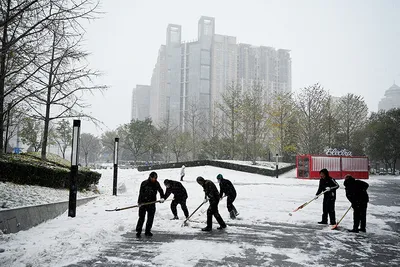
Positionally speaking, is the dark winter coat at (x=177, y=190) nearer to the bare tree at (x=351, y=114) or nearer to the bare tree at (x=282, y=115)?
the bare tree at (x=282, y=115)

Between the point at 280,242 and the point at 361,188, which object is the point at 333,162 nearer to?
the point at 361,188

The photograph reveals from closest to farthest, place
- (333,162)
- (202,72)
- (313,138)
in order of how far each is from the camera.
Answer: (333,162), (313,138), (202,72)

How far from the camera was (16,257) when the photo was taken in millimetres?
4910

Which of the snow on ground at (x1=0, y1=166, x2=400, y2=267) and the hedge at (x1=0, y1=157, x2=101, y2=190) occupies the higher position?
the hedge at (x1=0, y1=157, x2=101, y2=190)

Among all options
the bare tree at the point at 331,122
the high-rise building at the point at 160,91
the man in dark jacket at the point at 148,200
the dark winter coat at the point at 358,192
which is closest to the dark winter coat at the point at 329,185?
the dark winter coat at the point at 358,192

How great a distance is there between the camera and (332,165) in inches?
951

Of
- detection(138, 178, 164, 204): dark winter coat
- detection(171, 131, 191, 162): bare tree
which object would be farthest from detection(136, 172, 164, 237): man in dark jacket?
detection(171, 131, 191, 162): bare tree

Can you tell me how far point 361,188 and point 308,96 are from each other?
29.1 metres

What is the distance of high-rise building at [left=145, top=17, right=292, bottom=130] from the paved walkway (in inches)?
3310

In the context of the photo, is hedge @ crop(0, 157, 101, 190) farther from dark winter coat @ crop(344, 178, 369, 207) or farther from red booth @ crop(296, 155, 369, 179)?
red booth @ crop(296, 155, 369, 179)

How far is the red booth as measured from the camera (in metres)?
23.9

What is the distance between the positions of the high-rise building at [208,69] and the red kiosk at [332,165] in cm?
6745

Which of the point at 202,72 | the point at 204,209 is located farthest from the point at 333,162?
the point at 202,72

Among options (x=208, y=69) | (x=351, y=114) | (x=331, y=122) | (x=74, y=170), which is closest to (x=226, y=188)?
(x=74, y=170)
